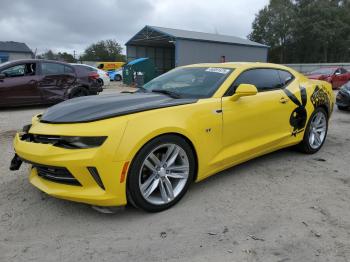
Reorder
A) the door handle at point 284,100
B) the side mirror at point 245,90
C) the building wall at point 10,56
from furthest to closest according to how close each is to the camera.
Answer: the building wall at point 10,56
the door handle at point 284,100
the side mirror at point 245,90

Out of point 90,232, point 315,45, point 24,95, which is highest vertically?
point 315,45

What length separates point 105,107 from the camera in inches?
133

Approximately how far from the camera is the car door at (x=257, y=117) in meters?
3.88

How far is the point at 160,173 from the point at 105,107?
84 cm

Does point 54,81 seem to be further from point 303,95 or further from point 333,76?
point 333,76

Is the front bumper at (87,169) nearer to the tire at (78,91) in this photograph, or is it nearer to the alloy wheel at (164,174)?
the alloy wheel at (164,174)

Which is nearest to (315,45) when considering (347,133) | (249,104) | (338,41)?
(338,41)

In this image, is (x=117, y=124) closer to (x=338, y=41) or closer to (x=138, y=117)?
(x=138, y=117)

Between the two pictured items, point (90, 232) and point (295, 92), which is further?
point (295, 92)

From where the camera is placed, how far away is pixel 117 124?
3016mm

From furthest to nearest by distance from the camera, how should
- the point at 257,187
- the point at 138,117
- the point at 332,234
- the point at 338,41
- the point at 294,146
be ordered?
the point at 338,41 → the point at 294,146 → the point at 257,187 → the point at 138,117 → the point at 332,234

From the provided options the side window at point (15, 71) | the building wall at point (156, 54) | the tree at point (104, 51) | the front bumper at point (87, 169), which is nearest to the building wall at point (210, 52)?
the building wall at point (156, 54)

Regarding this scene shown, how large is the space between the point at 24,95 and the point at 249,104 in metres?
7.35

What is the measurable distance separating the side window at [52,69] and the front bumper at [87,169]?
734 centimetres
